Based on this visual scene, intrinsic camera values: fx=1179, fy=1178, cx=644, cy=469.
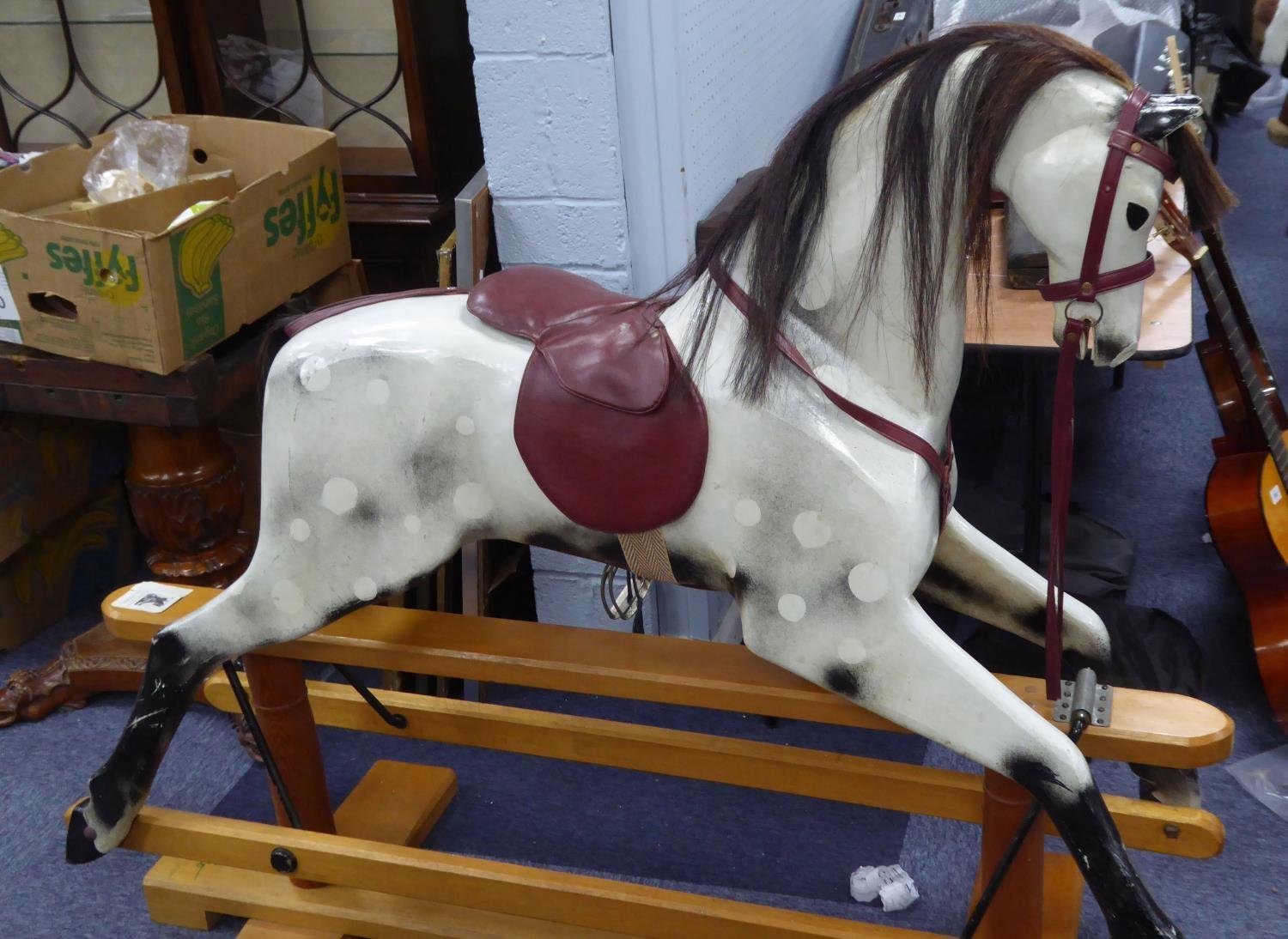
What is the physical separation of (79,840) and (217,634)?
0.45 metres

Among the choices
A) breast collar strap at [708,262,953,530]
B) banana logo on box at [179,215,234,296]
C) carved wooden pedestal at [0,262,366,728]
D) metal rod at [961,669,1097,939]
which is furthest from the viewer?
carved wooden pedestal at [0,262,366,728]

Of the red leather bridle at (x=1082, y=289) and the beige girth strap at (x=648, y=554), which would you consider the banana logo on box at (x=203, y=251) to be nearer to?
the beige girth strap at (x=648, y=554)

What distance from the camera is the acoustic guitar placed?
6.44 ft

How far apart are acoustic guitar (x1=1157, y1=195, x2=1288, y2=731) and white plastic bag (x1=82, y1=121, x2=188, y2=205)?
1.67 m

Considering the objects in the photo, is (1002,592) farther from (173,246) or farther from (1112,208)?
(173,246)

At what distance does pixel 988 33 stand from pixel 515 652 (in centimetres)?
88

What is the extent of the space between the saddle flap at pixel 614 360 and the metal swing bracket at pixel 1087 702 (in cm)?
54

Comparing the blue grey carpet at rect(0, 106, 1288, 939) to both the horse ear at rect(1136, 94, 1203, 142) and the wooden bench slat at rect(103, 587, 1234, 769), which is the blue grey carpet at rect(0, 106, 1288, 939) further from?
the horse ear at rect(1136, 94, 1203, 142)

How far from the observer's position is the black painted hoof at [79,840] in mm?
1580

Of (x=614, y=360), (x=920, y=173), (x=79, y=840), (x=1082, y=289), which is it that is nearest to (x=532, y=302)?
(x=614, y=360)

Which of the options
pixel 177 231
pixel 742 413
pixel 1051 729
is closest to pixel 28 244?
pixel 177 231

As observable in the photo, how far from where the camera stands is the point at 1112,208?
0.98 metres

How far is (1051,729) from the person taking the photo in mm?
1112

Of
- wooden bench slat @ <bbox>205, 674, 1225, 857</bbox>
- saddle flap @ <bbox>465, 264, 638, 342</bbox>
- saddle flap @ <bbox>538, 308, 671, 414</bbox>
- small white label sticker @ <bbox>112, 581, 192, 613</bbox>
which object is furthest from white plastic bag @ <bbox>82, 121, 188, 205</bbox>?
saddle flap @ <bbox>538, 308, 671, 414</bbox>
